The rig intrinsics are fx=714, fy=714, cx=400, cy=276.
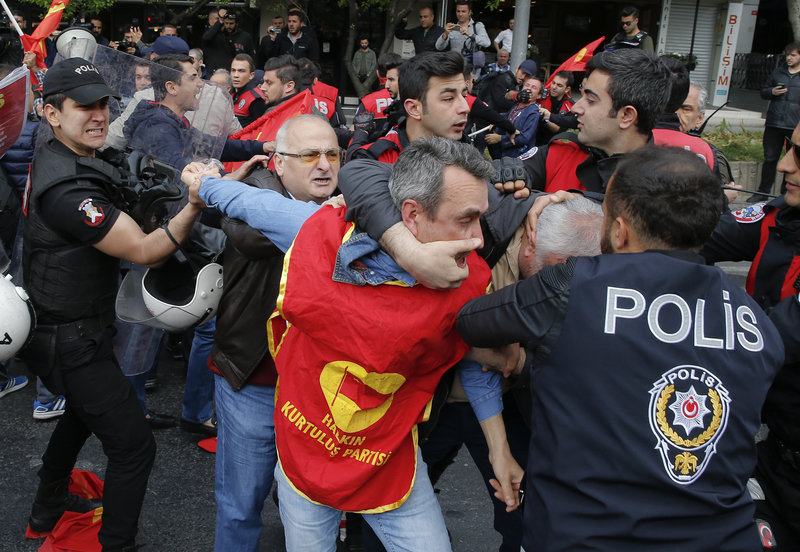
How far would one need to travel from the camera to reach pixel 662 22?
17359 millimetres

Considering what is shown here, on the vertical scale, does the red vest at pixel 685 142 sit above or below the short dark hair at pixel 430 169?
below

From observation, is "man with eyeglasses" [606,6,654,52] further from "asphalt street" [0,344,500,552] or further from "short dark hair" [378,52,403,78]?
"asphalt street" [0,344,500,552]

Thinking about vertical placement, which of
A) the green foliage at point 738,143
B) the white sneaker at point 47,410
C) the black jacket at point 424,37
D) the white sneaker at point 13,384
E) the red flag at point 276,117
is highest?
the red flag at point 276,117

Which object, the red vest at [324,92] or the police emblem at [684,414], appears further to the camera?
the red vest at [324,92]

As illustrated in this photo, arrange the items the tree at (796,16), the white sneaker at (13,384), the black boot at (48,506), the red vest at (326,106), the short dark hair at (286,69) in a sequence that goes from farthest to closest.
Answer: the tree at (796,16) → the red vest at (326,106) → the short dark hair at (286,69) → the white sneaker at (13,384) → the black boot at (48,506)

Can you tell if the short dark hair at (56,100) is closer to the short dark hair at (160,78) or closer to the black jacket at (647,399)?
the short dark hair at (160,78)

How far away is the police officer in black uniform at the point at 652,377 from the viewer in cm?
159

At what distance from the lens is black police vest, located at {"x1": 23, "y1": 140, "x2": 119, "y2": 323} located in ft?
8.93

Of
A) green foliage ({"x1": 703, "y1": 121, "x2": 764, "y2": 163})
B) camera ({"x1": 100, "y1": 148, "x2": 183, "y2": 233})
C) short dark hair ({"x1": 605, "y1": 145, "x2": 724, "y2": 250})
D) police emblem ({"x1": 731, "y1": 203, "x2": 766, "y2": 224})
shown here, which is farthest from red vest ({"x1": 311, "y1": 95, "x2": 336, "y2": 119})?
green foliage ({"x1": 703, "y1": 121, "x2": 764, "y2": 163})

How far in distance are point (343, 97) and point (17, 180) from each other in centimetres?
1262

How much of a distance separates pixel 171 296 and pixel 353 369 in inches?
47.3

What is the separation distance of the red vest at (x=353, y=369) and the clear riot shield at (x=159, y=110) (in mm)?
1488

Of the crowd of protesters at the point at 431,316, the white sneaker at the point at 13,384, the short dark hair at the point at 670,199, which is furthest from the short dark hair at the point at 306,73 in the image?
the short dark hair at the point at 670,199

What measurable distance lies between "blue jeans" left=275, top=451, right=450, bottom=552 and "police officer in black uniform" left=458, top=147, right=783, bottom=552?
51cm
